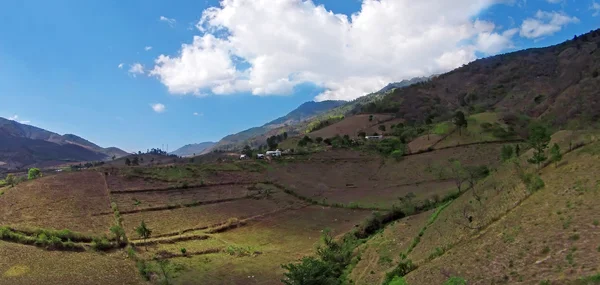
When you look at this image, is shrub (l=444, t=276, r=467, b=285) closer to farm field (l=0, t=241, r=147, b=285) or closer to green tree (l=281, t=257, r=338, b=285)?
green tree (l=281, t=257, r=338, b=285)

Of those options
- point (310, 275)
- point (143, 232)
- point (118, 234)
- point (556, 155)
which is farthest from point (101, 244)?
point (556, 155)

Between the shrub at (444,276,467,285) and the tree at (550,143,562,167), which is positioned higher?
the tree at (550,143,562,167)

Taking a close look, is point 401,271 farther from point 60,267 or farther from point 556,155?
point 60,267

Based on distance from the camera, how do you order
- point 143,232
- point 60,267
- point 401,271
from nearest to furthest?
point 401,271 < point 60,267 < point 143,232

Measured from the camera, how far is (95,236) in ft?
149

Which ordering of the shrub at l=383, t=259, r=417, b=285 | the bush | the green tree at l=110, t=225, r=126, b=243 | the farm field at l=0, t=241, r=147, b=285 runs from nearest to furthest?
the shrub at l=383, t=259, r=417, b=285 < the farm field at l=0, t=241, r=147, b=285 < the green tree at l=110, t=225, r=126, b=243 < the bush

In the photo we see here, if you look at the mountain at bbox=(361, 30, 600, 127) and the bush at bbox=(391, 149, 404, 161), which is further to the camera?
the bush at bbox=(391, 149, 404, 161)

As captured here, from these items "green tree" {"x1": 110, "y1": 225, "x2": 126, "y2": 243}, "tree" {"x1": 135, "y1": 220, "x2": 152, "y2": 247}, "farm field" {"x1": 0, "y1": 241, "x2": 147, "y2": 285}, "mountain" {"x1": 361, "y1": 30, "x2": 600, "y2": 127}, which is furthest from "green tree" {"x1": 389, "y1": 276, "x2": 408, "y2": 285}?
"mountain" {"x1": 361, "y1": 30, "x2": 600, "y2": 127}

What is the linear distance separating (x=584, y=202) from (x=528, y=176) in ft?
25.1

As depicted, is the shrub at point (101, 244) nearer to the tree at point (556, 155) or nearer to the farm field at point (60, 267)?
the farm field at point (60, 267)

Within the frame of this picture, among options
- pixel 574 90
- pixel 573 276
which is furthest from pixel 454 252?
pixel 574 90

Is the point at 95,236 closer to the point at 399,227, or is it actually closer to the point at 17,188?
the point at 17,188

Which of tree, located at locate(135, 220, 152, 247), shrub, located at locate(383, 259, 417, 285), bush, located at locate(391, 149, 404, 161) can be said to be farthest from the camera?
bush, located at locate(391, 149, 404, 161)

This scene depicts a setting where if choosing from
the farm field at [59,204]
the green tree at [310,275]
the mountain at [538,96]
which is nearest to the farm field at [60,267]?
the farm field at [59,204]
